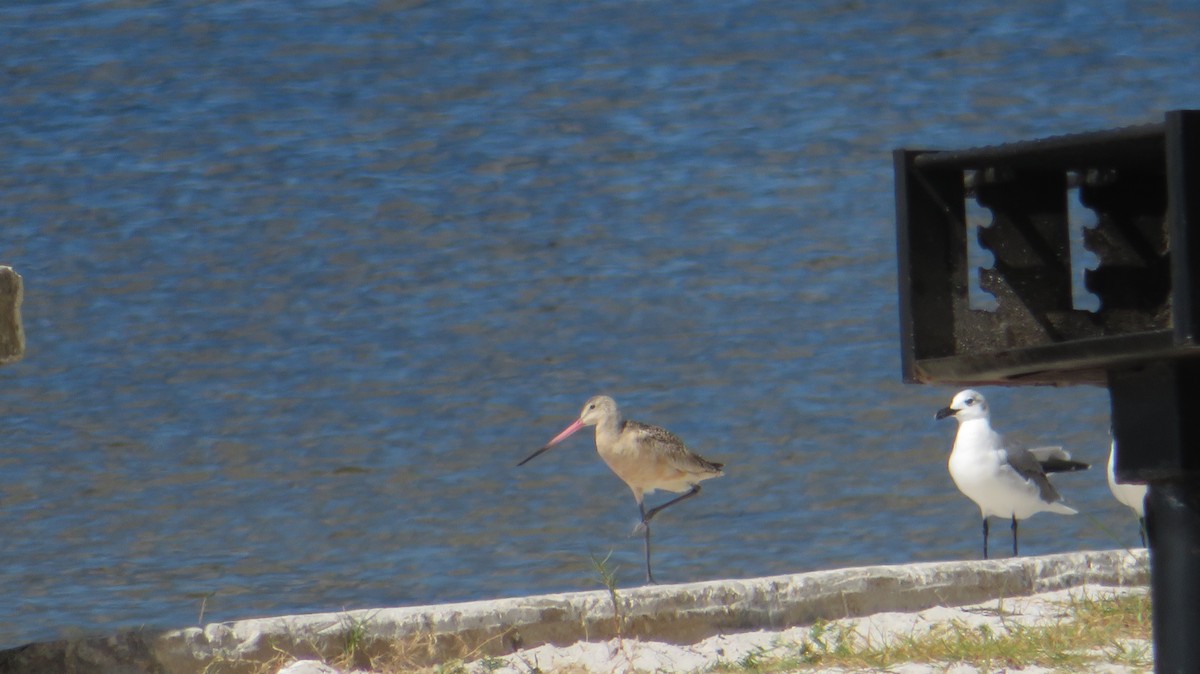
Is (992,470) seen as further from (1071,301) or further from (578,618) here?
(1071,301)

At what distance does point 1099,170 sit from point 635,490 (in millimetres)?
6408

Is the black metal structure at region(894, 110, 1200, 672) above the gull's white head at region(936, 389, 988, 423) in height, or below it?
above

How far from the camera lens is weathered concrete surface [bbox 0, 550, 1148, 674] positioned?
15.1 ft

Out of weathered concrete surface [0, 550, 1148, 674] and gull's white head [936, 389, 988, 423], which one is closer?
weathered concrete surface [0, 550, 1148, 674]

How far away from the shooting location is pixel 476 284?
13.3 m

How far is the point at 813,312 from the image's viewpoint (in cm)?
1288

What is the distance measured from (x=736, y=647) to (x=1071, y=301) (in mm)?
3374

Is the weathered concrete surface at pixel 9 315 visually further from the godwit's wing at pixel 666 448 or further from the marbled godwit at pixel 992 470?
the marbled godwit at pixel 992 470

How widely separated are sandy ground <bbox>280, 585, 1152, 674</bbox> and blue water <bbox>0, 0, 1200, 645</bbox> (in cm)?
374

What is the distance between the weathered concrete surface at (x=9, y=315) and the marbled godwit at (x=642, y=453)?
3.77m

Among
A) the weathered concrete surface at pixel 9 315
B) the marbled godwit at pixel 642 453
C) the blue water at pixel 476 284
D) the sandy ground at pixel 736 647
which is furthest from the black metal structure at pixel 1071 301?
the blue water at pixel 476 284

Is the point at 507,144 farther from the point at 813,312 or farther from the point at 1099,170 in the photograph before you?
the point at 1099,170

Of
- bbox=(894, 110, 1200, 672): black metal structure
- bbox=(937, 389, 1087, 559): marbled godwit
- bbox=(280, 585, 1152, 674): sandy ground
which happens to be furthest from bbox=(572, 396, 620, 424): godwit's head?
bbox=(894, 110, 1200, 672): black metal structure

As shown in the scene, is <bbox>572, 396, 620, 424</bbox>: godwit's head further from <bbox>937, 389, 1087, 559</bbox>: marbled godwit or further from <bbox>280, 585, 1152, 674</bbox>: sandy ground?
<bbox>280, 585, 1152, 674</bbox>: sandy ground
